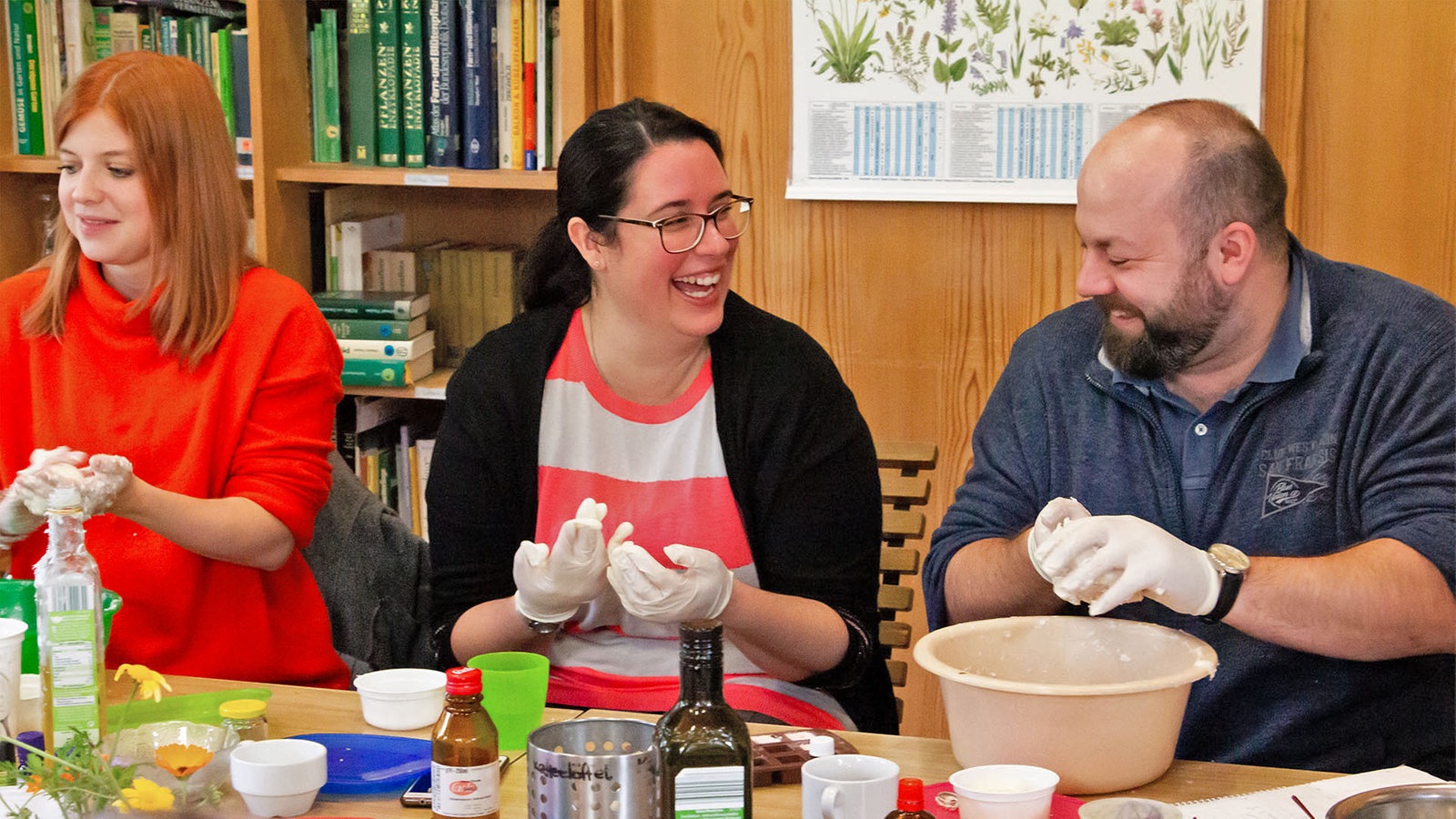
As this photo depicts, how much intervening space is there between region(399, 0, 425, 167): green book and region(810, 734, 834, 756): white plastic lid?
1.70 meters

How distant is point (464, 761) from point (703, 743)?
198 millimetres

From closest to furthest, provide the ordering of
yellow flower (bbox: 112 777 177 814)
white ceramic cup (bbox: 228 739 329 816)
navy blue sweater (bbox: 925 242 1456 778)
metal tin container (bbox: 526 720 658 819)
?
1. metal tin container (bbox: 526 720 658 819)
2. yellow flower (bbox: 112 777 177 814)
3. white ceramic cup (bbox: 228 739 329 816)
4. navy blue sweater (bbox: 925 242 1456 778)

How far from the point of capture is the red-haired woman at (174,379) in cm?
181

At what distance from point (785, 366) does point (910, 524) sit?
52 centimetres

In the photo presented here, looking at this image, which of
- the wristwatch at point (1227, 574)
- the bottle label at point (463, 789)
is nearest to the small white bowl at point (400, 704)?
the bottle label at point (463, 789)

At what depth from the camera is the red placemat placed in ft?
3.73

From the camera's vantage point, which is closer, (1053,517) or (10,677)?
(10,677)

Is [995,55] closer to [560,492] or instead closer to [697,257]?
[697,257]

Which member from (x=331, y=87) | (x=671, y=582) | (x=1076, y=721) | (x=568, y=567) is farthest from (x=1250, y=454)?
(x=331, y=87)

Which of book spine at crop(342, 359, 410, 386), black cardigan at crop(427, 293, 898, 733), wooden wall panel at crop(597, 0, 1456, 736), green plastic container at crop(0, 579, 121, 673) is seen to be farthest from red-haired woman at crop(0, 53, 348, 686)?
wooden wall panel at crop(597, 0, 1456, 736)

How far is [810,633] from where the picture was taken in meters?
1.65

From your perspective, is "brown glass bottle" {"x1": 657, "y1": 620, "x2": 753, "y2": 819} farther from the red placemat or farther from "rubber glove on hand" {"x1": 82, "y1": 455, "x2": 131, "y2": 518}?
"rubber glove on hand" {"x1": 82, "y1": 455, "x2": 131, "y2": 518}

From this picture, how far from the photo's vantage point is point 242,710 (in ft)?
4.35

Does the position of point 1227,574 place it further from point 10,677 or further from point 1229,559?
point 10,677
